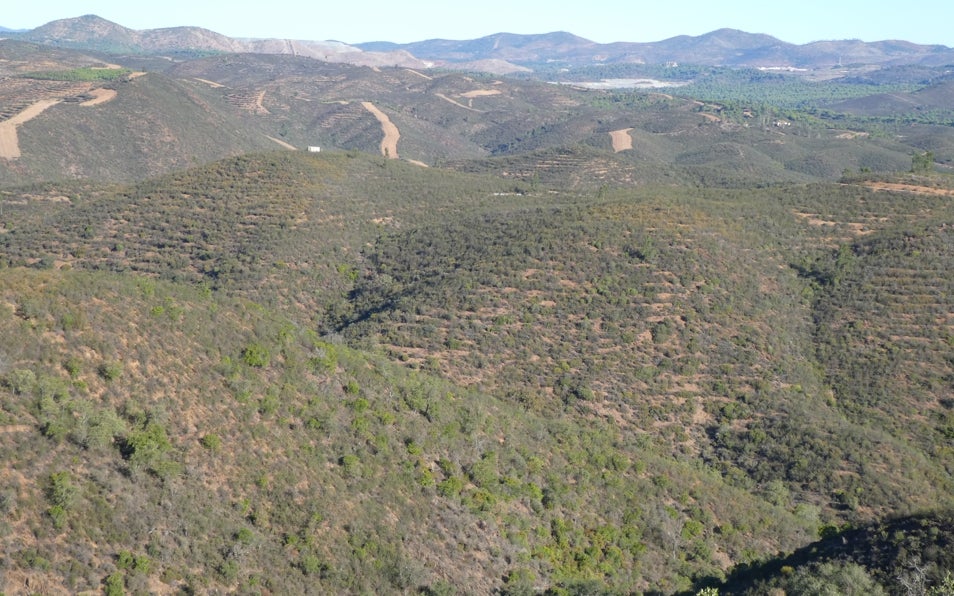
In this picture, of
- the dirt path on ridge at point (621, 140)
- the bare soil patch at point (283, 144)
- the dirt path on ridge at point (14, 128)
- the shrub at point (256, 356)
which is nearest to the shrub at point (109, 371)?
the shrub at point (256, 356)

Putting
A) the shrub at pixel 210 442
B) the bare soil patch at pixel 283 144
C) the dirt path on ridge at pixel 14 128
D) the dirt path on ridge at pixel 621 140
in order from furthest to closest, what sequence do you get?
the bare soil patch at pixel 283 144 → the dirt path on ridge at pixel 621 140 → the dirt path on ridge at pixel 14 128 → the shrub at pixel 210 442

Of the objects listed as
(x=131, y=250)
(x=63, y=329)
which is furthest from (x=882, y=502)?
(x=131, y=250)

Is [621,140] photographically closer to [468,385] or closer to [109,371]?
[468,385]

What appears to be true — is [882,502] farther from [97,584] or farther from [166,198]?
[166,198]

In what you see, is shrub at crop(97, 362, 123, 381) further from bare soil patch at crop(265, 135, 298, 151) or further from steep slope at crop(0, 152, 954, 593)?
bare soil patch at crop(265, 135, 298, 151)

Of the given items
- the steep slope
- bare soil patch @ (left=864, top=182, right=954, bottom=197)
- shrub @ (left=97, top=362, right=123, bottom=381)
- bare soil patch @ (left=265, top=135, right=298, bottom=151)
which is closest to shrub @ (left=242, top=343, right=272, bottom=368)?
the steep slope

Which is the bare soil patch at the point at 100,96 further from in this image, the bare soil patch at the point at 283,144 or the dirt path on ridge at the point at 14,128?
the bare soil patch at the point at 283,144

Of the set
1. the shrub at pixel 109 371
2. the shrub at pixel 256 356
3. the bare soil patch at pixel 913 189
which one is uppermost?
the bare soil patch at pixel 913 189

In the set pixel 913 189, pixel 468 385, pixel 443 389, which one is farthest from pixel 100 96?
pixel 913 189
